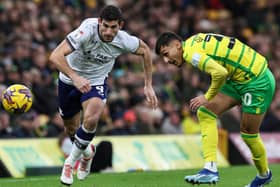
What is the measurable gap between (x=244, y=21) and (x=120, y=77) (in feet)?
27.3

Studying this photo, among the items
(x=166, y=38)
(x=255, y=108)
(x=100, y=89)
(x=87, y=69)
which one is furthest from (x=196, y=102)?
(x=87, y=69)

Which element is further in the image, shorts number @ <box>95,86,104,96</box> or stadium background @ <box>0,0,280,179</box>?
stadium background @ <box>0,0,280,179</box>

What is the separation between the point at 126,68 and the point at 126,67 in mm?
98

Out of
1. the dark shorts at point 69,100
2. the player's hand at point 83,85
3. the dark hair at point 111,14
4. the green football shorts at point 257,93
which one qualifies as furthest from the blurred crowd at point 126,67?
the green football shorts at point 257,93

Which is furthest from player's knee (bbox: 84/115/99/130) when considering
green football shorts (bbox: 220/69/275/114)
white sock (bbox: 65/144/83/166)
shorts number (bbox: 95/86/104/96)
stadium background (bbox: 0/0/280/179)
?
stadium background (bbox: 0/0/280/179)

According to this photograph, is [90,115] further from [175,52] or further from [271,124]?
[271,124]

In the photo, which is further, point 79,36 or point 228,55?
point 79,36

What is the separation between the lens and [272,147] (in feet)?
73.6

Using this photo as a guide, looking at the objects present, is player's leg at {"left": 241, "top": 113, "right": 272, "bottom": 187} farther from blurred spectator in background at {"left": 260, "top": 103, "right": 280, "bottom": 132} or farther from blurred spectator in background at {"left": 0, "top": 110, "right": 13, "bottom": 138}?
blurred spectator in background at {"left": 260, "top": 103, "right": 280, "bottom": 132}

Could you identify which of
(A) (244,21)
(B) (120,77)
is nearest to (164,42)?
(B) (120,77)

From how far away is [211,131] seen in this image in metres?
11.7

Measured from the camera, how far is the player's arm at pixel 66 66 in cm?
1141

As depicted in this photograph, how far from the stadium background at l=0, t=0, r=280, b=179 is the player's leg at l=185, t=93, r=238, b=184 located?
727cm

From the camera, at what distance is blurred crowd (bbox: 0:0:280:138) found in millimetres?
19375
